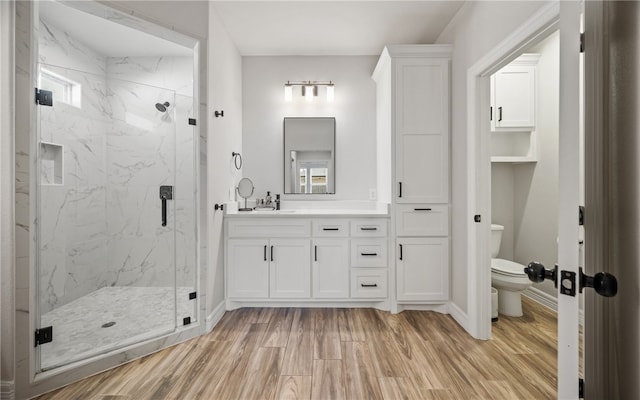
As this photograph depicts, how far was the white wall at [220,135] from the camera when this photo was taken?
251cm

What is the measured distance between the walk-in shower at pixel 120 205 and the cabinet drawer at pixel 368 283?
1.40 metres

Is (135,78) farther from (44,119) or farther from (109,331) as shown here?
(109,331)

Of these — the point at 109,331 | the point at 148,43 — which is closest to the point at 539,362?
the point at 109,331

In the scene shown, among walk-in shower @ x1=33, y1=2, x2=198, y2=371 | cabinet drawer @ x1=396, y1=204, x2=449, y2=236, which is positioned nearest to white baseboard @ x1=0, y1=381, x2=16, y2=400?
walk-in shower @ x1=33, y1=2, x2=198, y2=371

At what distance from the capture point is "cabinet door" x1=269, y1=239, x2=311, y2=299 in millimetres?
2795

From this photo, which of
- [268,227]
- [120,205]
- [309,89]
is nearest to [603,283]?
[268,227]

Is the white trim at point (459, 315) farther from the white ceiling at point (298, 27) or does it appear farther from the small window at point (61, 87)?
the small window at point (61, 87)

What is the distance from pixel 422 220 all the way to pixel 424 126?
0.87 metres

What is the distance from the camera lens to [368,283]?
2.78 meters

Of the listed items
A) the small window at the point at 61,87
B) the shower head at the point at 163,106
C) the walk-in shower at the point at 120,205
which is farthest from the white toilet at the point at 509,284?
the small window at the point at 61,87

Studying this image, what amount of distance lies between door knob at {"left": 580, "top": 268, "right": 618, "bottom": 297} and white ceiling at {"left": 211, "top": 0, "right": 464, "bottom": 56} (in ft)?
8.32

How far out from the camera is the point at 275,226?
Result: 281 centimetres

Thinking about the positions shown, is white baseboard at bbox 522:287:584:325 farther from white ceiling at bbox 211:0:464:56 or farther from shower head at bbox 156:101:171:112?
shower head at bbox 156:101:171:112

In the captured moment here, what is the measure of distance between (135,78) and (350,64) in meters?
2.46
